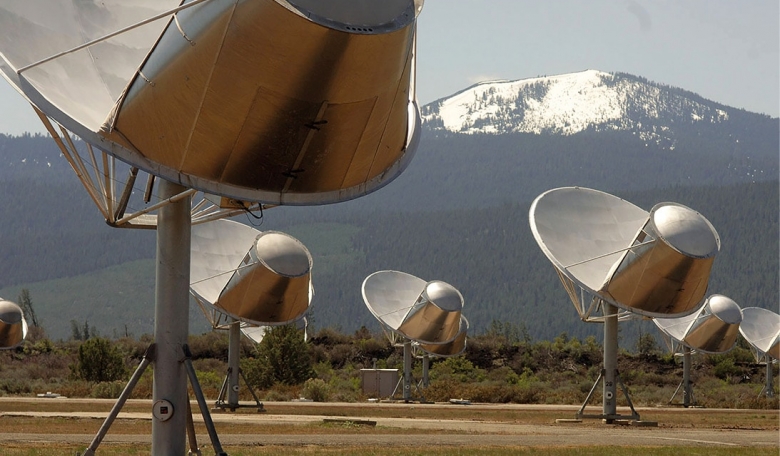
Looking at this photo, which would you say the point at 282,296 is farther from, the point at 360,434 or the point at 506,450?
the point at 506,450

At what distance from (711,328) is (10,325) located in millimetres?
39267

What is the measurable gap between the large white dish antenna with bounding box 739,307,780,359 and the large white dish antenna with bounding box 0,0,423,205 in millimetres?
61397

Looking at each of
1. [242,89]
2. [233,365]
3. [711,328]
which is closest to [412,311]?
[711,328]

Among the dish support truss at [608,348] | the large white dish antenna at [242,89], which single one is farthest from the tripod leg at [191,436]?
the dish support truss at [608,348]

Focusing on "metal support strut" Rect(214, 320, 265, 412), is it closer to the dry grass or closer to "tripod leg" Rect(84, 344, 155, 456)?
the dry grass

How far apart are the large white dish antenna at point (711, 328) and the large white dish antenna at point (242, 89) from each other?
1862 inches

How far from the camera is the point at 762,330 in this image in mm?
78062

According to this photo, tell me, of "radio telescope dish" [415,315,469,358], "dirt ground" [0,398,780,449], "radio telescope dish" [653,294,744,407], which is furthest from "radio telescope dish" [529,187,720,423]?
"radio telescope dish" [415,315,469,358]

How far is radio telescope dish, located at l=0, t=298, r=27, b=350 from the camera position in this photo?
2660 inches

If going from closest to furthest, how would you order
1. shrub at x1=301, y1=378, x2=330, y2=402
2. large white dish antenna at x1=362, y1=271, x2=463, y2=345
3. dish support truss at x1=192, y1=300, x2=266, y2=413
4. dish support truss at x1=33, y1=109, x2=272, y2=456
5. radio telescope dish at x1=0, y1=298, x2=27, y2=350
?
dish support truss at x1=33, y1=109, x2=272, y2=456
dish support truss at x1=192, y1=300, x2=266, y2=413
shrub at x1=301, y1=378, x2=330, y2=402
large white dish antenna at x1=362, y1=271, x2=463, y2=345
radio telescope dish at x1=0, y1=298, x2=27, y2=350

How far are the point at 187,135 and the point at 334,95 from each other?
7.86 feet

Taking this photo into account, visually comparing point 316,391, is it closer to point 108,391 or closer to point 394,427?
point 108,391

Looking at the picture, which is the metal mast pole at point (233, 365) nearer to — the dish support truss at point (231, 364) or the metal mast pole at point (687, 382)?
the dish support truss at point (231, 364)

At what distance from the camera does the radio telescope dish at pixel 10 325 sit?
6756 cm
